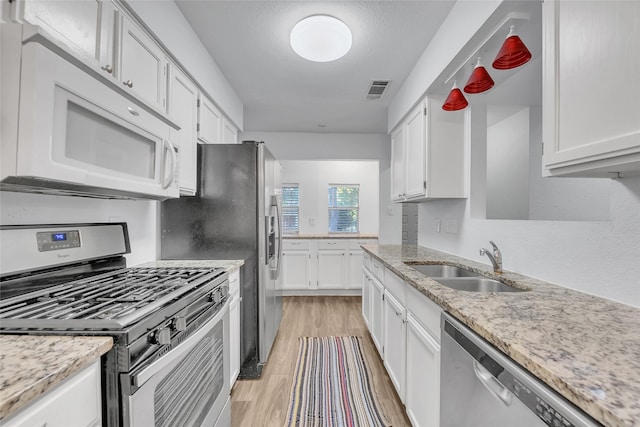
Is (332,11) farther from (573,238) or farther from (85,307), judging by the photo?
(85,307)

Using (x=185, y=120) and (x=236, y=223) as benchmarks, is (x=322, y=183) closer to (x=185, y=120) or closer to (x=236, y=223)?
(x=236, y=223)

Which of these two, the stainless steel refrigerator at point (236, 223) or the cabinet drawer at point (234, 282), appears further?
the stainless steel refrigerator at point (236, 223)

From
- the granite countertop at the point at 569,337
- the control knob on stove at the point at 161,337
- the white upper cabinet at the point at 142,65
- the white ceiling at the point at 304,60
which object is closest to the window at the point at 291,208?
the white ceiling at the point at 304,60

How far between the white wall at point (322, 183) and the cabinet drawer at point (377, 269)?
295 cm

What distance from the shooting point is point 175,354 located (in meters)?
1.03

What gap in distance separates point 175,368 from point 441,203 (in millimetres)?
2381

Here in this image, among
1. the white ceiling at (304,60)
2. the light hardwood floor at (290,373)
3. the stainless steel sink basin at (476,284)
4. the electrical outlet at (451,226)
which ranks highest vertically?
the white ceiling at (304,60)

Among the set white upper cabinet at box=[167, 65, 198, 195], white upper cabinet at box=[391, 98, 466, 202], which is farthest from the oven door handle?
white upper cabinet at box=[391, 98, 466, 202]

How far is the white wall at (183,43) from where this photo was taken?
1.51m

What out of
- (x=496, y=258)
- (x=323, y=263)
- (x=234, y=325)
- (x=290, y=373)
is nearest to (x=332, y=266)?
(x=323, y=263)

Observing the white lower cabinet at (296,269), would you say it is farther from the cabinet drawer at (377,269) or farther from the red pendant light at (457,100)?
the red pendant light at (457,100)

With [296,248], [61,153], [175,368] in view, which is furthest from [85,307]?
[296,248]

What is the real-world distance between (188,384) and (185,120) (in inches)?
65.9

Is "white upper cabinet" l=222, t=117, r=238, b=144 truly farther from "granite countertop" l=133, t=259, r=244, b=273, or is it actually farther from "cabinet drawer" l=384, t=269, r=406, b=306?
"cabinet drawer" l=384, t=269, r=406, b=306
